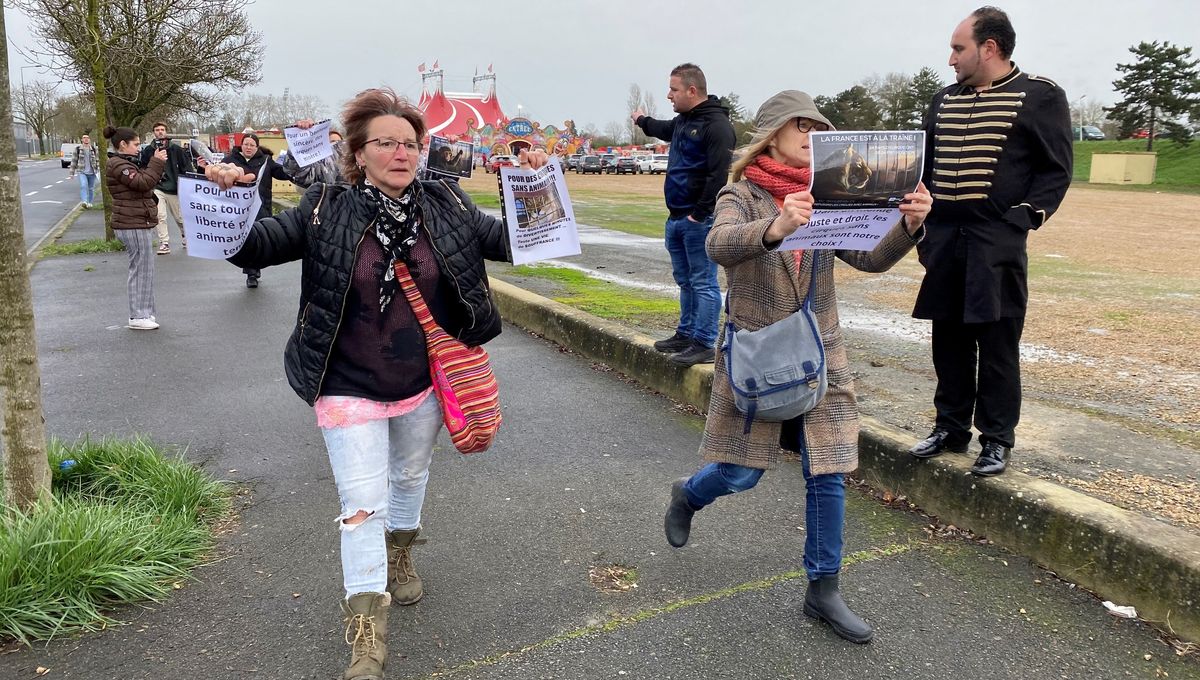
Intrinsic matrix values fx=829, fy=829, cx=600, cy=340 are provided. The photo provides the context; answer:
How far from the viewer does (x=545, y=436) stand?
5.10 m

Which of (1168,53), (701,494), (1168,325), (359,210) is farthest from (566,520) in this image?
(1168,53)

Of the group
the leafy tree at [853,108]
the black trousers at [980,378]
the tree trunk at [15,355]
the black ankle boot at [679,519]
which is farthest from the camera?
the leafy tree at [853,108]

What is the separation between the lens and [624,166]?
59.8 meters

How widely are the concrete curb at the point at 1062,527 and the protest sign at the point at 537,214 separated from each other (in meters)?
1.98

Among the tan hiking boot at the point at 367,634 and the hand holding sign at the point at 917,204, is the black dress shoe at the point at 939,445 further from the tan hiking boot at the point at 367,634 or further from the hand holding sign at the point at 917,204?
the tan hiking boot at the point at 367,634

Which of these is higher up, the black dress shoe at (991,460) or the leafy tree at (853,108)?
the leafy tree at (853,108)

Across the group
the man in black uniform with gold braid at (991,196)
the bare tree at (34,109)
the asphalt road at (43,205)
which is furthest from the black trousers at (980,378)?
the bare tree at (34,109)

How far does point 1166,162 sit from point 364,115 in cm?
6411

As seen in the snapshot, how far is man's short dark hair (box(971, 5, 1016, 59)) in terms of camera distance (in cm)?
364

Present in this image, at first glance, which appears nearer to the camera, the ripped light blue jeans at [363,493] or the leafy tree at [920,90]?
the ripped light blue jeans at [363,493]

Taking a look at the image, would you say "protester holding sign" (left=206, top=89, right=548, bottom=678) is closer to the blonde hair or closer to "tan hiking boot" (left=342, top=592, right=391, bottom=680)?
"tan hiking boot" (left=342, top=592, right=391, bottom=680)

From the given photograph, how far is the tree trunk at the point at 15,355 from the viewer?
10.9ft

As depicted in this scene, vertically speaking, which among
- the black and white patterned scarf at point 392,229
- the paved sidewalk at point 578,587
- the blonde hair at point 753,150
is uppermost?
the blonde hair at point 753,150

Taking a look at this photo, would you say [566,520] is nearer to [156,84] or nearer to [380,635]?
[380,635]
